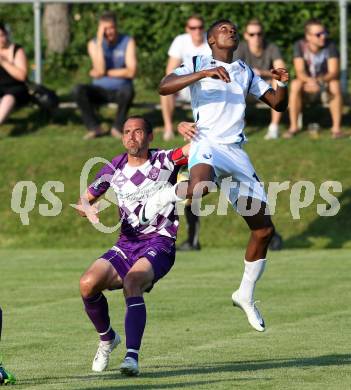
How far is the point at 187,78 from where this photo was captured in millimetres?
9148

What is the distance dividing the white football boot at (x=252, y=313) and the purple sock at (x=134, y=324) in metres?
1.42

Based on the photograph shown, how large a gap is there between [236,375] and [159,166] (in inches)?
61.1

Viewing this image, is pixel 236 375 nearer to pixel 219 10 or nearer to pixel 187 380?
pixel 187 380

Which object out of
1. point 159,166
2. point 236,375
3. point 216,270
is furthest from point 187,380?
point 216,270

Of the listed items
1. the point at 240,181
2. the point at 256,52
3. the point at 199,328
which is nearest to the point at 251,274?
the point at 240,181

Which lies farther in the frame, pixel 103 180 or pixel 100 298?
pixel 103 180

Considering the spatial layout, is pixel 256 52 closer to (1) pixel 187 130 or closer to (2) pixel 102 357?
(1) pixel 187 130

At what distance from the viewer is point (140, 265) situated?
8.46 m

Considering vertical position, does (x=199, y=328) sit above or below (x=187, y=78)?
below

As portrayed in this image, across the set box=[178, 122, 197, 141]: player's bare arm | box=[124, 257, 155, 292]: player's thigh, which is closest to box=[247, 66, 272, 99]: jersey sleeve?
box=[178, 122, 197, 141]: player's bare arm

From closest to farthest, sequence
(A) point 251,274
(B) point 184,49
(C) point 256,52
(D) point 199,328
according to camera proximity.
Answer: (A) point 251,274
(D) point 199,328
(C) point 256,52
(B) point 184,49

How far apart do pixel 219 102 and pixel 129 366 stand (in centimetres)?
238

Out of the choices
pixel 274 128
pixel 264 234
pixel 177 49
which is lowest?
pixel 274 128

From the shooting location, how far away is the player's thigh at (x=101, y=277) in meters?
8.50
